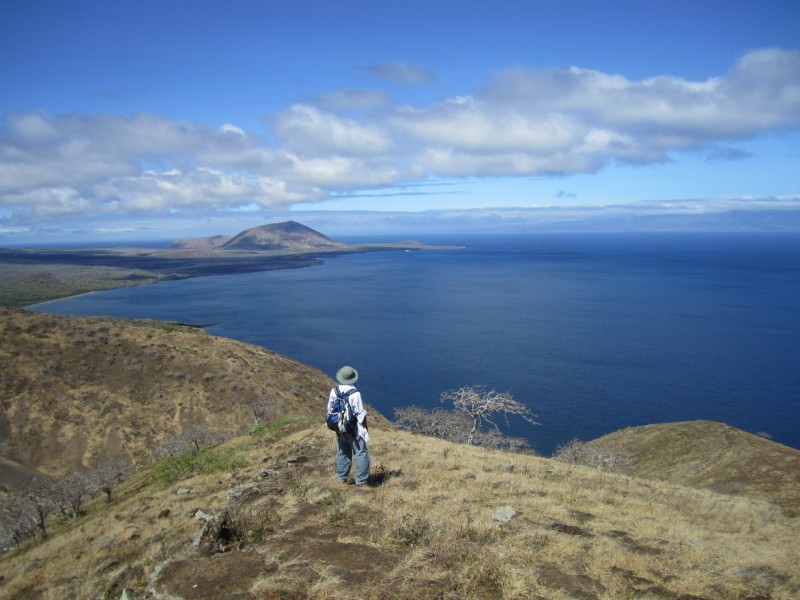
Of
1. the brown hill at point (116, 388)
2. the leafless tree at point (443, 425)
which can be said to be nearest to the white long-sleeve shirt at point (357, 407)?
the leafless tree at point (443, 425)

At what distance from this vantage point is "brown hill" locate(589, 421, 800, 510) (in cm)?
2539

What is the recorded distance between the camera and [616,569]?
26.4ft

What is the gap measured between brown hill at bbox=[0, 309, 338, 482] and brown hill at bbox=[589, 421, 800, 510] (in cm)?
2841

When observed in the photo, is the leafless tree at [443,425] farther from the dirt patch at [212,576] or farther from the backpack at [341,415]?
the dirt patch at [212,576]

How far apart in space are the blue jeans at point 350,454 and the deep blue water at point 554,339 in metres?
38.6

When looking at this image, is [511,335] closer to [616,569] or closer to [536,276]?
[616,569]

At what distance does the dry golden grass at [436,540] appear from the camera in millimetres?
7492

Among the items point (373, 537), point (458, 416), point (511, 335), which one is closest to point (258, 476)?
point (373, 537)

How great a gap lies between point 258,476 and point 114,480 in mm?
17451

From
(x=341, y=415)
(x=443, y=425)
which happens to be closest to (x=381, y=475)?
(x=341, y=415)

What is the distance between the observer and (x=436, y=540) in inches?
346

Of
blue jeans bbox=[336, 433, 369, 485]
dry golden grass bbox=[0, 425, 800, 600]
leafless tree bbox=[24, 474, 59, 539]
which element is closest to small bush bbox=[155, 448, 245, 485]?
dry golden grass bbox=[0, 425, 800, 600]

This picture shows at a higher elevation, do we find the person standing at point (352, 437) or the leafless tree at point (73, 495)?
the person standing at point (352, 437)

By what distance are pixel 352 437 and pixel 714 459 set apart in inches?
1232
